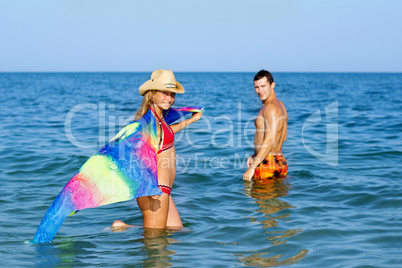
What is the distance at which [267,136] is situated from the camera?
7684 millimetres

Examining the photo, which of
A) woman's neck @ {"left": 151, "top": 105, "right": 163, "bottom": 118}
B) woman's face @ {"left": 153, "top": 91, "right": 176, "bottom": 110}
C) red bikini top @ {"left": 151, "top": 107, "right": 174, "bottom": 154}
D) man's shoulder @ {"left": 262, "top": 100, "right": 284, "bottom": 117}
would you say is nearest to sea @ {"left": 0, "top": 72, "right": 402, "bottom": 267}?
red bikini top @ {"left": 151, "top": 107, "right": 174, "bottom": 154}

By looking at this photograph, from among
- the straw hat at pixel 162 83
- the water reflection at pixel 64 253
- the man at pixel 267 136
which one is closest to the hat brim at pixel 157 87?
the straw hat at pixel 162 83

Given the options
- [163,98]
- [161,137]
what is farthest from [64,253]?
[163,98]

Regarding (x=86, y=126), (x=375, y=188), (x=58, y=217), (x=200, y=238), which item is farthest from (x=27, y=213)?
(x=86, y=126)

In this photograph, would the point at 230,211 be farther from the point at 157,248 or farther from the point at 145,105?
the point at 145,105

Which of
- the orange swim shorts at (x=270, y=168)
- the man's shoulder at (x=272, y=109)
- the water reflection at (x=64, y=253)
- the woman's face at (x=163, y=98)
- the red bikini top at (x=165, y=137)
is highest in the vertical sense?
the woman's face at (x=163, y=98)

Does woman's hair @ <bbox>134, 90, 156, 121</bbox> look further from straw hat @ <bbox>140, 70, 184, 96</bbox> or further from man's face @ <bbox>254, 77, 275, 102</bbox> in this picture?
man's face @ <bbox>254, 77, 275, 102</bbox>

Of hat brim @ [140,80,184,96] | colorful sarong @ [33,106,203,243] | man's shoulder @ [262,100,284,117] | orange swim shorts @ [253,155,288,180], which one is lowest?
orange swim shorts @ [253,155,288,180]

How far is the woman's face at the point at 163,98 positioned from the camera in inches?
201

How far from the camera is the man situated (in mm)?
7676

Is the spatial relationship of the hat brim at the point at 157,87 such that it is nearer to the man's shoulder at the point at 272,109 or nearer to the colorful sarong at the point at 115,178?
the colorful sarong at the point at 115,178

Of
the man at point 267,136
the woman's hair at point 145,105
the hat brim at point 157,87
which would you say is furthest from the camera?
the man at point 267,136

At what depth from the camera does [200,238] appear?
5629mm

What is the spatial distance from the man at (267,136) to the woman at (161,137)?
8.53ft
